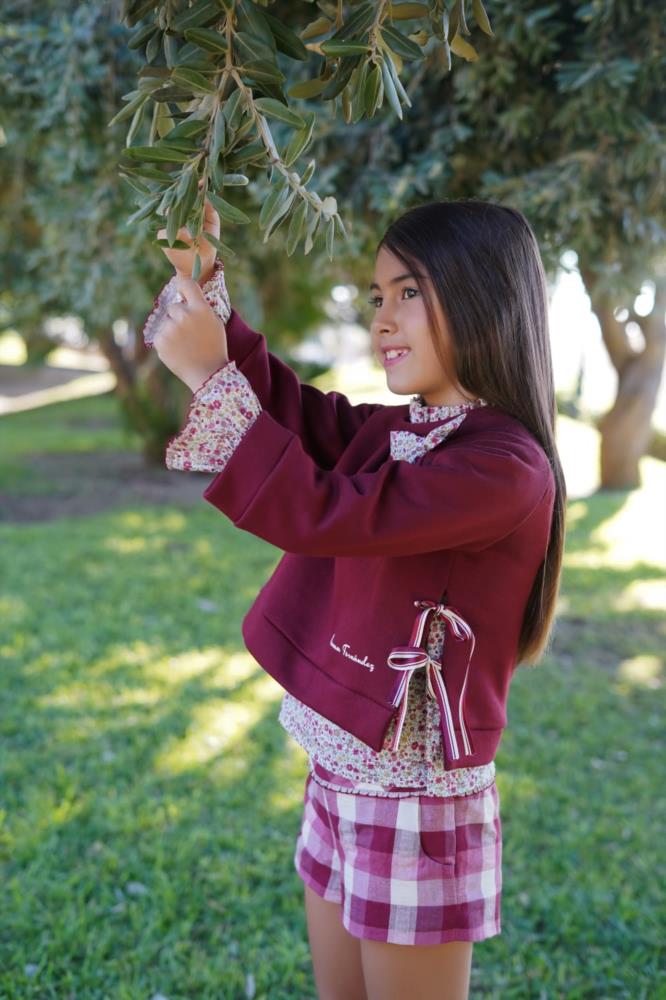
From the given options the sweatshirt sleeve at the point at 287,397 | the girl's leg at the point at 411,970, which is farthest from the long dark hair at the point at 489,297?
the girl's leg at the point at 411,970

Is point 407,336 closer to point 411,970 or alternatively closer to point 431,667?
point 431,667

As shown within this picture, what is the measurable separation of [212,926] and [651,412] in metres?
8.23

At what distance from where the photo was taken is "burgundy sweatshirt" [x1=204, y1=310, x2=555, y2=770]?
3.88 feet

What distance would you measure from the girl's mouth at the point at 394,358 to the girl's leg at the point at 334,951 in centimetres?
97

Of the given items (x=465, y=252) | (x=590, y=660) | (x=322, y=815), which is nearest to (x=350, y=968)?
(x=322, y=815)

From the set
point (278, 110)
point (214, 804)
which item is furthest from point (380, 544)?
point (214, 804)

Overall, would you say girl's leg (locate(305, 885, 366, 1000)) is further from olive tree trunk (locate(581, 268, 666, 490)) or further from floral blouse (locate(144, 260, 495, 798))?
olive tree trunk (locate(581, 268, 666, 490))

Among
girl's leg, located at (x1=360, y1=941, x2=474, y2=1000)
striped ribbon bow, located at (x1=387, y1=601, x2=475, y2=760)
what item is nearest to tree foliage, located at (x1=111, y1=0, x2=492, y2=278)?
striped ribbon bow, located at (x1=387, y1=601, x2=475, y2=760)

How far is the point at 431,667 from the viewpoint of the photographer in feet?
4.57

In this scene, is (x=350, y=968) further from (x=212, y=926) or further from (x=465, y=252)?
(x=465, y=252)

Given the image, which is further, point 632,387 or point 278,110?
point 632,387

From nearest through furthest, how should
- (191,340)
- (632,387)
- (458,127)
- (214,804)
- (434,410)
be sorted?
(191,340)
(434,410)
(458,127)
(214,804)
(632,387)

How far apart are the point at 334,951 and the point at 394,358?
1087 mm

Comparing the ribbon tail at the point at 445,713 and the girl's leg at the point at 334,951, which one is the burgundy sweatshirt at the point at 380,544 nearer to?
the ribbon tail at the point at 445,713
